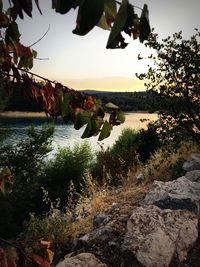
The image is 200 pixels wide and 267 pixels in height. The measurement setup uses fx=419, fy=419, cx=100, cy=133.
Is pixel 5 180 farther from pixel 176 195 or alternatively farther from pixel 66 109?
pixel 176 195

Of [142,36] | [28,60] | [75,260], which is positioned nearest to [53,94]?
[28,60]

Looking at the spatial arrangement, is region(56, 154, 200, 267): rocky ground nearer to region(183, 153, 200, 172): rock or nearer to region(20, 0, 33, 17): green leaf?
region(183, 153, 200, 172): rock

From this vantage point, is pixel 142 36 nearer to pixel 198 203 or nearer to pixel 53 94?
pixel 53 94

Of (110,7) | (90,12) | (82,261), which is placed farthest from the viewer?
(82,261)

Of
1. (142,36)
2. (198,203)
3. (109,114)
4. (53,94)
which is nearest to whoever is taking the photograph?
(142,36)

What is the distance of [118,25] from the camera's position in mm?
650

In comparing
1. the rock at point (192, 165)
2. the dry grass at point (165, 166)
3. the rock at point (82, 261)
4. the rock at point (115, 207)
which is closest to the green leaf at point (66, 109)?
the rock at point (82, 261)

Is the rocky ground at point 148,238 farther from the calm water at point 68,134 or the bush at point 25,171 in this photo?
the bush at point 25,171

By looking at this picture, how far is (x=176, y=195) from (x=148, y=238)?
183 cm

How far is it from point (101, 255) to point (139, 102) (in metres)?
6.16

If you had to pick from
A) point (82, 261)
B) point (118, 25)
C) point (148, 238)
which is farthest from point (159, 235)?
point (118, 25)

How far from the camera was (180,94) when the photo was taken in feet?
36.5

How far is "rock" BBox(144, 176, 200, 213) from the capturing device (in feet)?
24.6

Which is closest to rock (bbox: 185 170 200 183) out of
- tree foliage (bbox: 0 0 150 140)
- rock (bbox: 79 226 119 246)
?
rock (bbox: 79 226 119 246)
